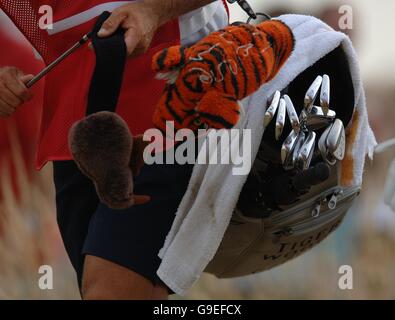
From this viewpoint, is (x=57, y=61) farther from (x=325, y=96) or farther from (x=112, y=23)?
(x=325, y=96)

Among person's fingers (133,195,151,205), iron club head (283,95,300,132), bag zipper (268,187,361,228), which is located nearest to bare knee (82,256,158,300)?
person's fingers (133,195,151,205)

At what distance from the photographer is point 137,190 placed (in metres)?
1.64

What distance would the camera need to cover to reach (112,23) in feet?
4.84

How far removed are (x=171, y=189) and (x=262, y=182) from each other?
0.15 metres

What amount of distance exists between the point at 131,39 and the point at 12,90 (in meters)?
0.27

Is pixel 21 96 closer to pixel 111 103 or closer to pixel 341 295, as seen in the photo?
pixel 111 103

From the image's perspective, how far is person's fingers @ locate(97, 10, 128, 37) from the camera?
1.46 m

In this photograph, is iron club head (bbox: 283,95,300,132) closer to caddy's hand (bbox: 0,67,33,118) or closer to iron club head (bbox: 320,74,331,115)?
iron club head (bbox: 320,74,331,115)

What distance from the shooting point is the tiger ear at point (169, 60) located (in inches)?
55.0

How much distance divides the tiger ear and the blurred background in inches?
56.8

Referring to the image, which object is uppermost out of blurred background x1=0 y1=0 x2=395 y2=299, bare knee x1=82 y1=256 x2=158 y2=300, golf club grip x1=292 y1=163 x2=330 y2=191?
golf club grip x1=292 y1=163 x2=330 y2=191

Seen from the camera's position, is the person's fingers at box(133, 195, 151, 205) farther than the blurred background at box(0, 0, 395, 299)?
No

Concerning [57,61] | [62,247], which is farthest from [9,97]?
[62,247]
